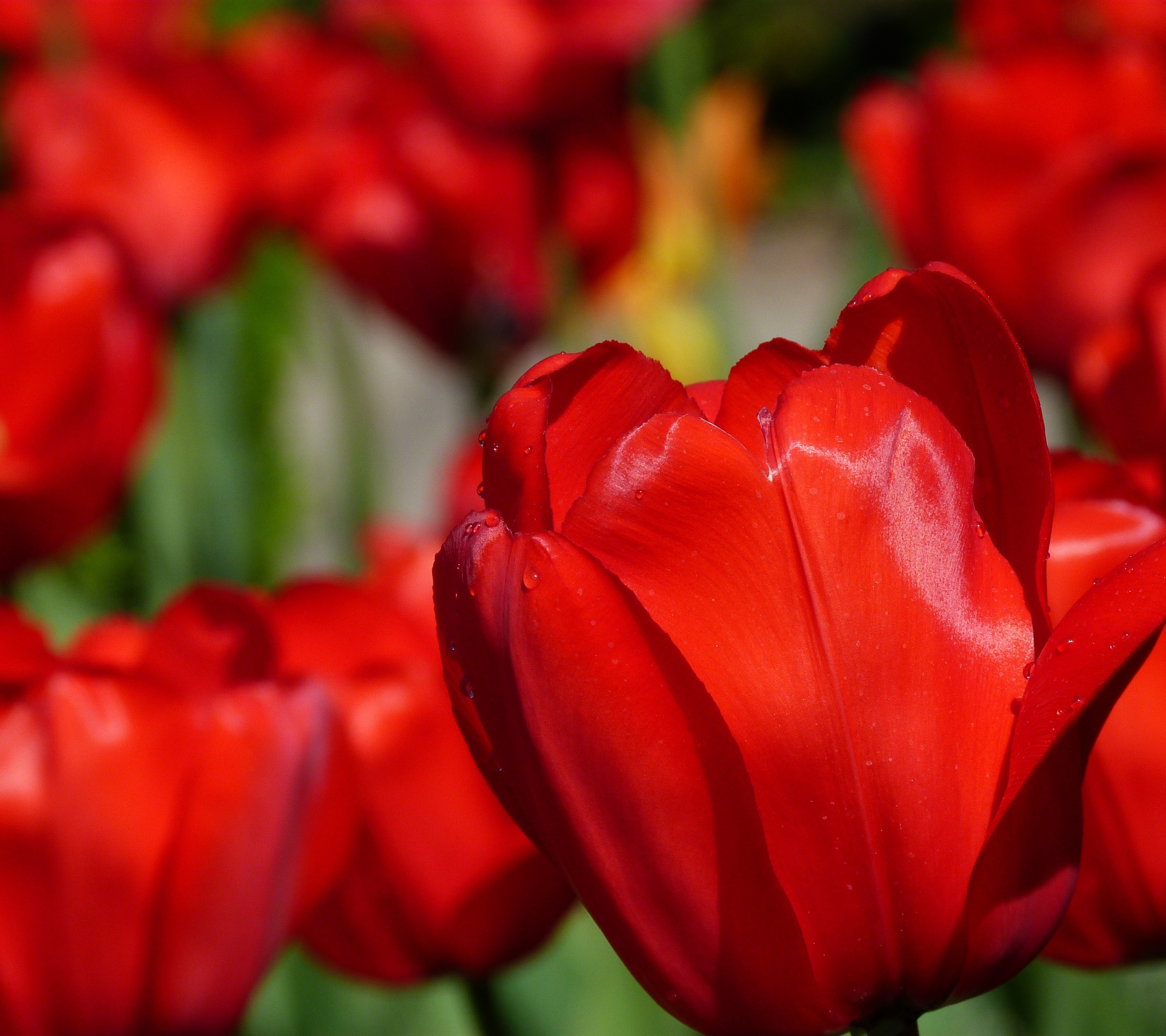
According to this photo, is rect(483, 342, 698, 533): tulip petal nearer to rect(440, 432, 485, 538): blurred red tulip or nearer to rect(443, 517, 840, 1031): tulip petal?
rect(443, 517, 840, 1031): tulip petal

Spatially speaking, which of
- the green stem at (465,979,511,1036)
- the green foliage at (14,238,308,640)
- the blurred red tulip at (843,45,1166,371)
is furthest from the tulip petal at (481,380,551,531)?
the green foliage at (14,238,308,640)

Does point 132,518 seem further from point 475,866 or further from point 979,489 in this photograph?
point 979,489

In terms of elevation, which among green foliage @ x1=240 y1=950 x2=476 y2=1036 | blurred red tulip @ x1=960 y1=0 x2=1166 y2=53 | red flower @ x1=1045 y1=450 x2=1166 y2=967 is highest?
blurred red tulip @ x1=960 y1=0 x2=1166 y2=53

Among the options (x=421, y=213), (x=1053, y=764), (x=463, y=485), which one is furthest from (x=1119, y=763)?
(x=421, y=213)

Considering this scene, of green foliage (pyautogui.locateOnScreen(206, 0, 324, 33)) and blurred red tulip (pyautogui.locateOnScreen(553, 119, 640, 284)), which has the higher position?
green foliage (pyautogui.locateOnScreen(206, 0, 324, 33))

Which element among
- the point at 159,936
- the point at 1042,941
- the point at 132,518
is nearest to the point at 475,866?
the point at 159,936

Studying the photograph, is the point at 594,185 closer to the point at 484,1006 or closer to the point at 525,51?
the point at 525,51

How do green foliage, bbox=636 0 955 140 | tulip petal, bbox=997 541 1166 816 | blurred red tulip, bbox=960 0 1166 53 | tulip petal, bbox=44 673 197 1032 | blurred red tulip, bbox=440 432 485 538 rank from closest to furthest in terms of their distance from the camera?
1. tulip petal, bbox=997 541 1166 816
2. tulip petal, bbox=44 673 197 1032
3. blurred red tulip, bbox=440 432 485 538
4. blurred red tulip, bbox=960 0 1166 53
5. green foliage, bbox=636 0 955 140
